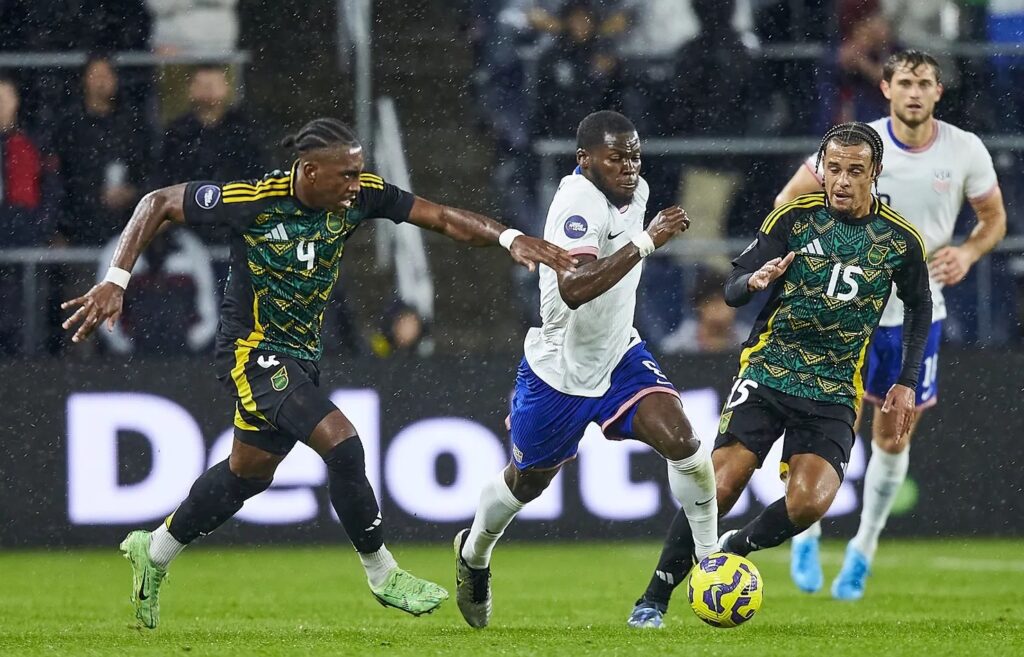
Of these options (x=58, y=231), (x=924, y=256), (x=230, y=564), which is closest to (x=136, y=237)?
(x=924, y=256)

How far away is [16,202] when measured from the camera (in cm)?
1116

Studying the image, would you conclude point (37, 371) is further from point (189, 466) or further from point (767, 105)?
point (767, 105)

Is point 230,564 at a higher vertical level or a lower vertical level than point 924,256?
lower

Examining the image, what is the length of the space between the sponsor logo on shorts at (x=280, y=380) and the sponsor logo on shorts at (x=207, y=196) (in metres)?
0.68

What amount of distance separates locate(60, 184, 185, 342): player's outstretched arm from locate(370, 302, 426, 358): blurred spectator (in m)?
4.79

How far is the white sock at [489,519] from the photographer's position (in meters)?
6.87

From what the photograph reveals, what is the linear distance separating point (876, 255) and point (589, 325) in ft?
3.75

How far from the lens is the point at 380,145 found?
38.7ft

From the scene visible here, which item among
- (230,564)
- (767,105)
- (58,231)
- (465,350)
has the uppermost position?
(767,105)

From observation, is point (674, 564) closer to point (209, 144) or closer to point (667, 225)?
point (667, 225)

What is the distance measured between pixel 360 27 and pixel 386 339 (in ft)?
7.57

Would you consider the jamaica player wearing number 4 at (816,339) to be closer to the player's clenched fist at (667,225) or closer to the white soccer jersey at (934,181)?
the player's clenched fist at (667,225)

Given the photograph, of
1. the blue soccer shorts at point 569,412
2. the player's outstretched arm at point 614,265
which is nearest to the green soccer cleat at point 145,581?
the blue soccer shorts at point 569,412

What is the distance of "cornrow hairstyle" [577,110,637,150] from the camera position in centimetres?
655
